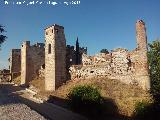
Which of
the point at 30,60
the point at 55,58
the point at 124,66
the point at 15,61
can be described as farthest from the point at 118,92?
the point at 15,61

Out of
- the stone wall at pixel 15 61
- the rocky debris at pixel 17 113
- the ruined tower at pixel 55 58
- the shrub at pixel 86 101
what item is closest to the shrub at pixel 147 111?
the shrub at pixel 86 101

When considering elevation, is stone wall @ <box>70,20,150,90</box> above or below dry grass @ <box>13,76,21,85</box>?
above

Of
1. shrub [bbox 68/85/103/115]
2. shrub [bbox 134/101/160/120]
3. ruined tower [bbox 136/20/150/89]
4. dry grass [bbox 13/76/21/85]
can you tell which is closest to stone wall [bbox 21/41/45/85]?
dry grass [bbox 13/76/21/85]

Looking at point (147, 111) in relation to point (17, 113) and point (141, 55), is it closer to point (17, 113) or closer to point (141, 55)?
point (141, 55)

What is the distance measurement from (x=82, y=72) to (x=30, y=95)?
589 centimetres

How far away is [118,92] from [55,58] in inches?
294

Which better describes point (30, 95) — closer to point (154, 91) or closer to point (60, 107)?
point (60, 107)

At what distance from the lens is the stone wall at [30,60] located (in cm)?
3444

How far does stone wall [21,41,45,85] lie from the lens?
3444 centimetres

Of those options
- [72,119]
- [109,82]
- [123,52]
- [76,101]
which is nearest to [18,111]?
[72,119]

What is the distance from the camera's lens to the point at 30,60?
115 feet

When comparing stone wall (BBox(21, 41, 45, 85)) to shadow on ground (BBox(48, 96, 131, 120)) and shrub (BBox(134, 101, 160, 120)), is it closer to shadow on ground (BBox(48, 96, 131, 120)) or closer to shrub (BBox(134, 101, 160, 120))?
shadow on ground (BBox(48, 96, 131, 120))

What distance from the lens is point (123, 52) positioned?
27281mm

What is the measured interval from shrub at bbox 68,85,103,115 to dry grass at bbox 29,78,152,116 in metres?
2.32
